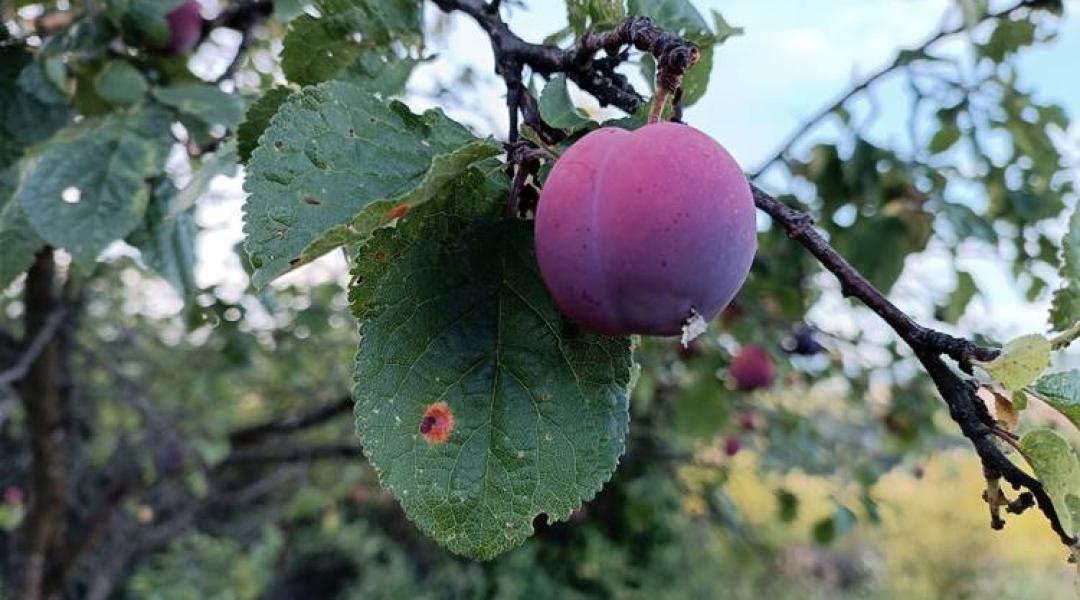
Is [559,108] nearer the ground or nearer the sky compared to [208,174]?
nearer the sky

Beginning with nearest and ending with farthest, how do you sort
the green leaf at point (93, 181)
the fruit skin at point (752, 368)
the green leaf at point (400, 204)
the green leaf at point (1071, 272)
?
the green leaf at point (400, 204)
the green leaf at point (1071, 272)
the green leaf at point (93, 181)
the fruit skin at point (752, 368)

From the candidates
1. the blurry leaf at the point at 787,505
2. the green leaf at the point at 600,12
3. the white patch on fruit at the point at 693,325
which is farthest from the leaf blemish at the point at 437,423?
the blurry leaf at the point at 787,505

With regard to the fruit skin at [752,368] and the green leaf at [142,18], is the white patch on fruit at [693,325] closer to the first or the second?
the green leaf at [142,18]

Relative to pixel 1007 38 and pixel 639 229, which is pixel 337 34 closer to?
pixel 639 229

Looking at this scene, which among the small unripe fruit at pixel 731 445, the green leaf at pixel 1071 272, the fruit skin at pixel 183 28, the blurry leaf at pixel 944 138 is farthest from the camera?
the small unripe fruit at pixel 731 445

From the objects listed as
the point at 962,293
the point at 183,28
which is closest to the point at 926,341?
the point at 183,28

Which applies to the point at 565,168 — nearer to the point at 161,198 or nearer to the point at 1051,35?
the point at 161,198

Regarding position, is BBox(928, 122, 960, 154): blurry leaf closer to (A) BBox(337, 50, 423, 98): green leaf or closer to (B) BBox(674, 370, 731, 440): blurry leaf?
(B) BBox(674, 370, 731, 440): blurry leaf
